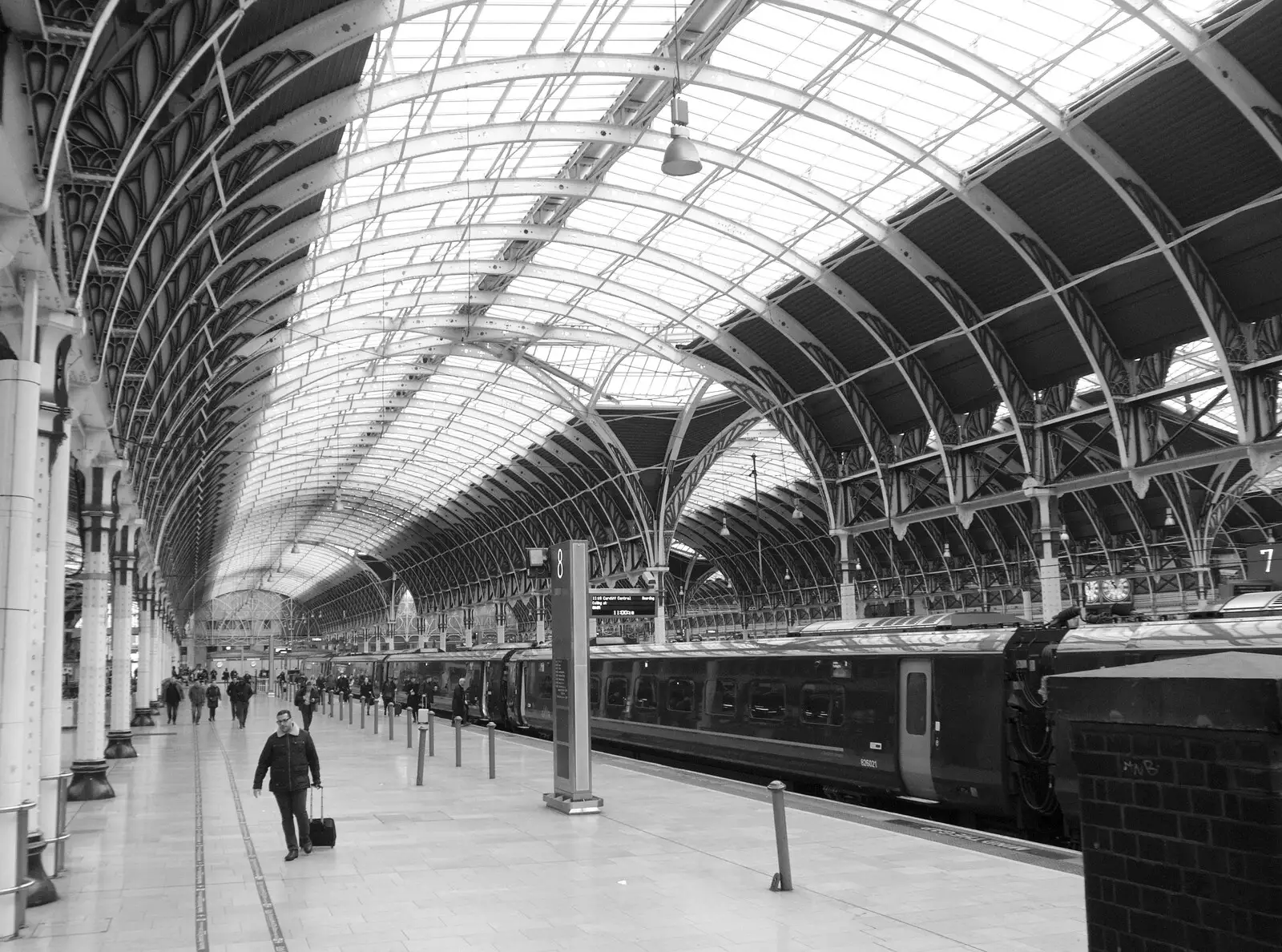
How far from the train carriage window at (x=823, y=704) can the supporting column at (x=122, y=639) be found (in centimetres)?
1818

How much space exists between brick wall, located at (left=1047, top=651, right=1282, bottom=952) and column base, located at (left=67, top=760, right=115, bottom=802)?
2104cm

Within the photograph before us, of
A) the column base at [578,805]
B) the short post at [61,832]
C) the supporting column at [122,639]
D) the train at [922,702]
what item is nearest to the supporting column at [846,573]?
the train at [922,702]

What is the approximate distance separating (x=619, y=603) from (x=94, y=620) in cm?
1860

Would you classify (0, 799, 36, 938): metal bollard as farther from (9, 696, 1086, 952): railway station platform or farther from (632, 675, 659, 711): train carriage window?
(632, 675, 659, 711): train carriage window

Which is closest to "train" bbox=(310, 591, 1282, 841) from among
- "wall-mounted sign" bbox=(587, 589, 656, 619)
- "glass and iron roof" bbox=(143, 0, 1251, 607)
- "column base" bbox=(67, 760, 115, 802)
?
"wall-mounted sign" bbox=(587, 589, 656, 619)

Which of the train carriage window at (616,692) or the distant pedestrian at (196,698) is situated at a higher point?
the train carriage window at (616,692)

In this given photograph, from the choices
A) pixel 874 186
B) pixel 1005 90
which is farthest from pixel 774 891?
pixel 874 186

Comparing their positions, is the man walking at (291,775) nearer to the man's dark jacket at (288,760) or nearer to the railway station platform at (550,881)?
the man's dark jacket at (288,760)

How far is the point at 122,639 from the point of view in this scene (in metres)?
29.6

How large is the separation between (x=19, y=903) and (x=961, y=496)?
32.2 metres

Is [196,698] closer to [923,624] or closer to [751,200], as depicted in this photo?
[751,200]

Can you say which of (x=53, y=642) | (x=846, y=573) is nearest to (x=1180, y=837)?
(x=53, y=642)

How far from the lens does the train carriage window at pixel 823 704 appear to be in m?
20.4

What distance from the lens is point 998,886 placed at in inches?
436
